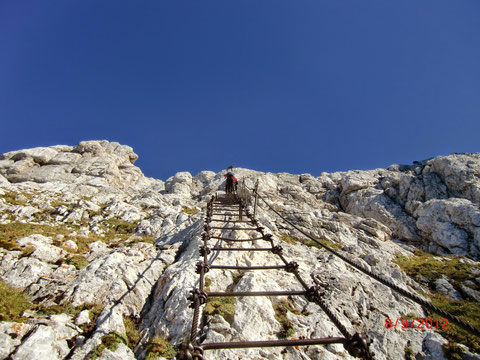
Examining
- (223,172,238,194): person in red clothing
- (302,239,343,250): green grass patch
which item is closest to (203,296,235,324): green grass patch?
(302,239,343,250): green grass patch

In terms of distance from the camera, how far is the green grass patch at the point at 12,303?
27.8 ft

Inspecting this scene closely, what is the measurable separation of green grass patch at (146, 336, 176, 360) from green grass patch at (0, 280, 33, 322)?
490cm

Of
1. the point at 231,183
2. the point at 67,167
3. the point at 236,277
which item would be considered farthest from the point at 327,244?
the point at 67,167

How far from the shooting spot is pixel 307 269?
1405 cm

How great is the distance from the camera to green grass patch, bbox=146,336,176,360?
8.06 metres

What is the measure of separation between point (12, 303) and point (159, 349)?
6.40m

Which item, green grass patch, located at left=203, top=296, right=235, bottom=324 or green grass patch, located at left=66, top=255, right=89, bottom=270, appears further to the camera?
green grass patch, located at left=66, top=255, right=89, bottom=270

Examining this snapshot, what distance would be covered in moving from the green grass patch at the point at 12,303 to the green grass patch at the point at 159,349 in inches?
193

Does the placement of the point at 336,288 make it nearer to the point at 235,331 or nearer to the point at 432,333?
the point at 432,333

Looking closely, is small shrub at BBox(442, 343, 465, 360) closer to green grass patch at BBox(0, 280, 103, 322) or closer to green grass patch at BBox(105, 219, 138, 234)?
green grass patch at BBox(0, 280, 103, 322)

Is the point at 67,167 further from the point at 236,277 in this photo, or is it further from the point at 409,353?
the point at 409,353

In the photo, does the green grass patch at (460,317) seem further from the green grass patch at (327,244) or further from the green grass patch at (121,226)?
the green grass patch at (121,226)

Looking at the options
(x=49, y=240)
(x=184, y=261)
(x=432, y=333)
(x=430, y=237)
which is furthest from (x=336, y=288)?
(x=430, y=237)

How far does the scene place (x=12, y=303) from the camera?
30.1 ft
